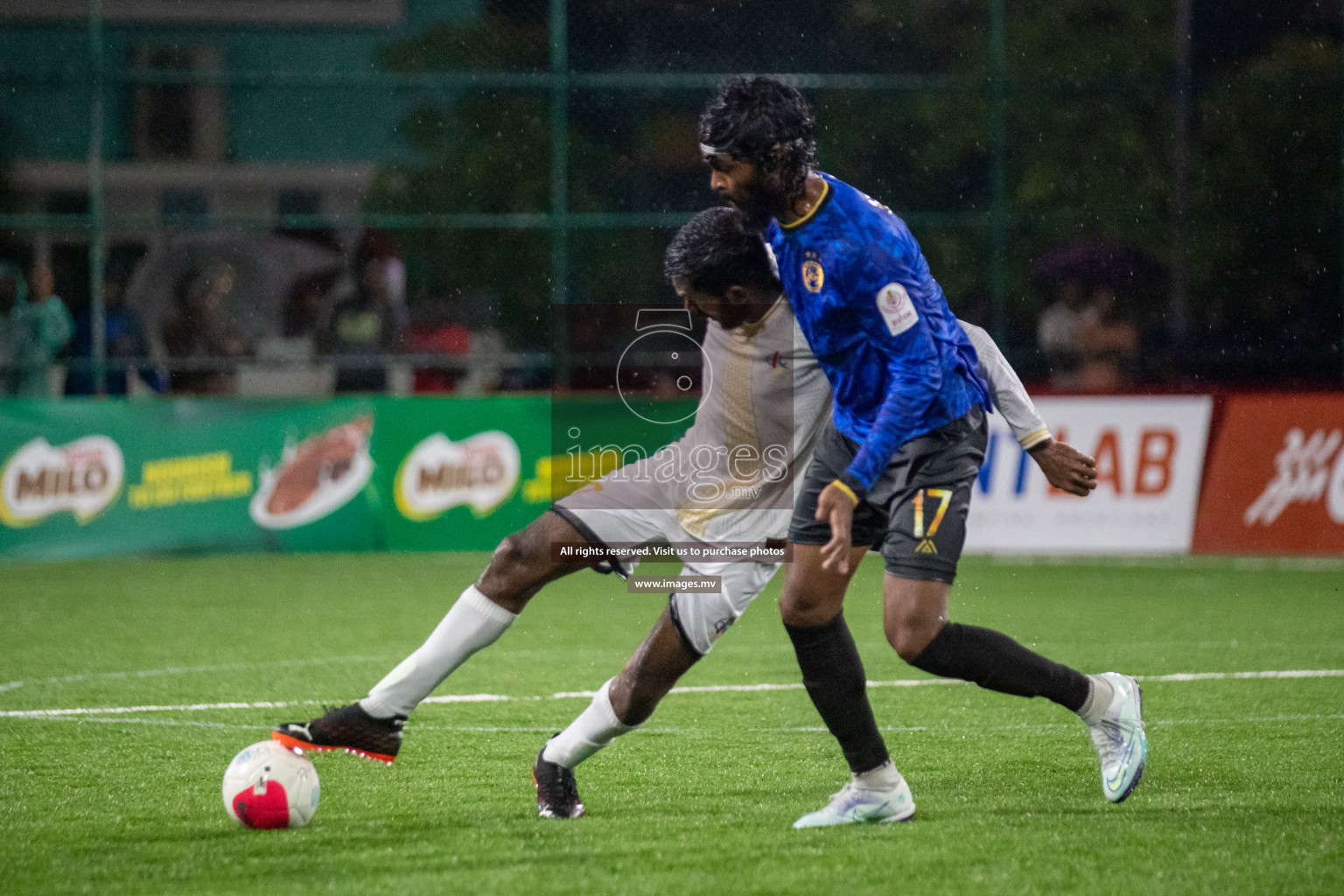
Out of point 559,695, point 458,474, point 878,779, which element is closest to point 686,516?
point 878,779

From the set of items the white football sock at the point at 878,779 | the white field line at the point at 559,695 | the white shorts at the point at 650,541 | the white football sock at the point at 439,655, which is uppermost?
the white shorts at the point at 650,541

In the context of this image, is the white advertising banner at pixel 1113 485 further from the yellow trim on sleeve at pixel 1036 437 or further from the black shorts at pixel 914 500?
the black shorts at pixel 914 500

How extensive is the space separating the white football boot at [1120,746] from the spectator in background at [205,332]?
9.60 meters

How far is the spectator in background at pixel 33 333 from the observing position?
1301cm

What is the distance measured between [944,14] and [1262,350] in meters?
4.23

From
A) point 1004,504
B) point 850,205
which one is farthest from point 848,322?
point 1004,504

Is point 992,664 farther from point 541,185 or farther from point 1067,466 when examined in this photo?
point 541,185

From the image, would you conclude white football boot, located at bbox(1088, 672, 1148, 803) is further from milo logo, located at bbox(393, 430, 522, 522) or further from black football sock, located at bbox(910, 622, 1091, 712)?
milo logo, located at bbox(393, 430, 522, 522)

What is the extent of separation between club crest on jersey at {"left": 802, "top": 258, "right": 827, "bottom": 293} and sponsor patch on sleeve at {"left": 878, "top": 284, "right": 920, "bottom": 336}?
0.49 ft

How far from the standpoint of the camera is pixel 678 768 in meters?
5.27

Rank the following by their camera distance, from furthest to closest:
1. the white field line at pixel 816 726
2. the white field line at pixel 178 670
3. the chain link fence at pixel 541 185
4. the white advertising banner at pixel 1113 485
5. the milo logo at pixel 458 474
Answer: the chain link fence at pixel 541 185
the milo logo at pixel 458 474
the white advertising banner at pixel 1113 485
the white field line at pixel 178 670
the white field line at pixel 816 726

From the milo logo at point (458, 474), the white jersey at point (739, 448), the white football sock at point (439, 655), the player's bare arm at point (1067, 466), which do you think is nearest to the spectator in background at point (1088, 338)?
the milo logo at point (458, 474)

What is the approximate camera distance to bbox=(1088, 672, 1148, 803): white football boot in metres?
4.67

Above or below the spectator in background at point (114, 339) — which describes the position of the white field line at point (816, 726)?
below
